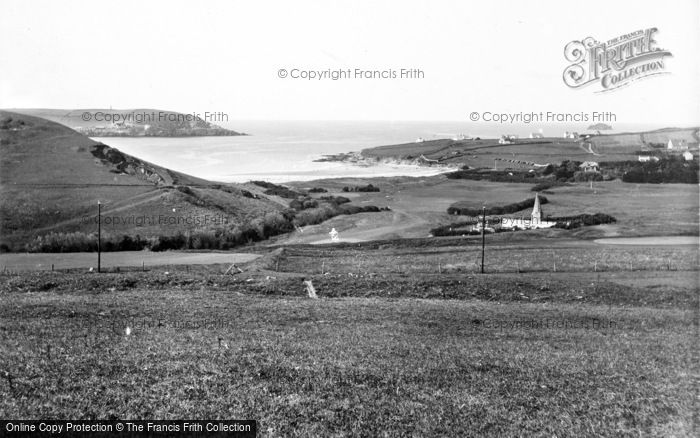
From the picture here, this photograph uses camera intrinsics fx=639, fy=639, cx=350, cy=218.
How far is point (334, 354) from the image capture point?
466 inches

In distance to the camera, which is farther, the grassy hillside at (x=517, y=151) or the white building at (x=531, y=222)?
the white building at (x=531, y=222)

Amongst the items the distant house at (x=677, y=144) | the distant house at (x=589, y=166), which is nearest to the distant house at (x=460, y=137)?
the distant house at (x=589, y=166)

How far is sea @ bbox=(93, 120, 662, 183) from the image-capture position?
22.2m

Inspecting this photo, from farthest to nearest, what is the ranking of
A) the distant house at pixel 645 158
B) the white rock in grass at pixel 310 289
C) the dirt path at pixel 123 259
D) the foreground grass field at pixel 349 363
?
the distant house at pixel 645 158, the dirt path at pixel 123 259, the white rock in grass at pixel 310 289, the foreground grass field at pixel 349 363

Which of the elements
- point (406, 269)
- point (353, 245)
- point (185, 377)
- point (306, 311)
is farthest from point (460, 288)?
point (185, 377)

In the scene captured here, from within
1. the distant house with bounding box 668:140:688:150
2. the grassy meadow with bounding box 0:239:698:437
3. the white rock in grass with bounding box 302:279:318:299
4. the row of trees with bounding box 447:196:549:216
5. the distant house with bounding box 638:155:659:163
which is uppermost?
the distant house with bounding box 668:140:688:150

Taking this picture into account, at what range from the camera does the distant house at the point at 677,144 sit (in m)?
21.8

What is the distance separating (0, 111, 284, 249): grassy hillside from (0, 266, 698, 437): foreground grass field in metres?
2.48

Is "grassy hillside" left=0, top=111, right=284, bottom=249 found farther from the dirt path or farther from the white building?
the white building

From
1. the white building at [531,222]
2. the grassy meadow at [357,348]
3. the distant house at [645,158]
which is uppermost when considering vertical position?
the distant house at [645,158]

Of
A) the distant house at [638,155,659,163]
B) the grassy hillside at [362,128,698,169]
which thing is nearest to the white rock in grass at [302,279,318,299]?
the grassy hillside at [362,128,698,169]

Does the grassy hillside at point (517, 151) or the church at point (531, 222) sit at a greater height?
the grassy hillside at point (517, 151)

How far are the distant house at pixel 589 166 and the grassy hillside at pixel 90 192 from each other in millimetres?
11216

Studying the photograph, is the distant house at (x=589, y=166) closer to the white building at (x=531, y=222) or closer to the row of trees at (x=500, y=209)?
the row of trees at (x=500, y=209)
